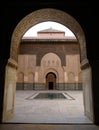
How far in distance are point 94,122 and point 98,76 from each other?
3.61 ft

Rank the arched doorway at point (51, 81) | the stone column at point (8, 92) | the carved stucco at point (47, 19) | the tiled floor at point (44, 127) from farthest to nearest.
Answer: the arched doorway at point (51, 81), the carved stucco at point (47, 19), the stone column at point (8, 92), the tiled floor at point (44, 127)

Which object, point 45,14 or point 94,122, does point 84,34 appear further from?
point 94,122

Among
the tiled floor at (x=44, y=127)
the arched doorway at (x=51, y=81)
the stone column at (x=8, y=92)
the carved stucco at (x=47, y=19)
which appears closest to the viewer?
the tiled floor at (x=44, y=127)

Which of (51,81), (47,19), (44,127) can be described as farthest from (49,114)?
(51,81)

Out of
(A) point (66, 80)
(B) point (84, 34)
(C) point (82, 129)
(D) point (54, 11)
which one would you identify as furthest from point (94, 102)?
(A) point (66, 80)

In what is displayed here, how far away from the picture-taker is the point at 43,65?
20.2 metres

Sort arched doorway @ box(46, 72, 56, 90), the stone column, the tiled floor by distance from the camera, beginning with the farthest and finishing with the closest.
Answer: arched doorway @ box(46, 72, 56, 90) < the stone column < the tiled floor

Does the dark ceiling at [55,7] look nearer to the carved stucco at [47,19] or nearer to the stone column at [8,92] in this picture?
the carved stucco at [47,19]

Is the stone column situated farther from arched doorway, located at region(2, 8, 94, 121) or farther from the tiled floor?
the tiled floor

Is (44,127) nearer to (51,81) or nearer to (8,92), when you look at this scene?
(8,92)

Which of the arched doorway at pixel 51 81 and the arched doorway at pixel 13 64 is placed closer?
the arched doorway at pixel 13 64

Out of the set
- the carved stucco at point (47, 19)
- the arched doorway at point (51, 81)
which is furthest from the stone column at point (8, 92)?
the arched doorway at point (51, 81)

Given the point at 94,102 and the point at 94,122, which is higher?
the point at 94,102

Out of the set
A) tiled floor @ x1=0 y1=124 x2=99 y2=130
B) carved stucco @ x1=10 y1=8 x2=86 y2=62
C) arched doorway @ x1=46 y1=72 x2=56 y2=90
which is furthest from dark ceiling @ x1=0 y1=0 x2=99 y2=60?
arched doorway @ x1=46 y1=72 x2=56 y2=90
